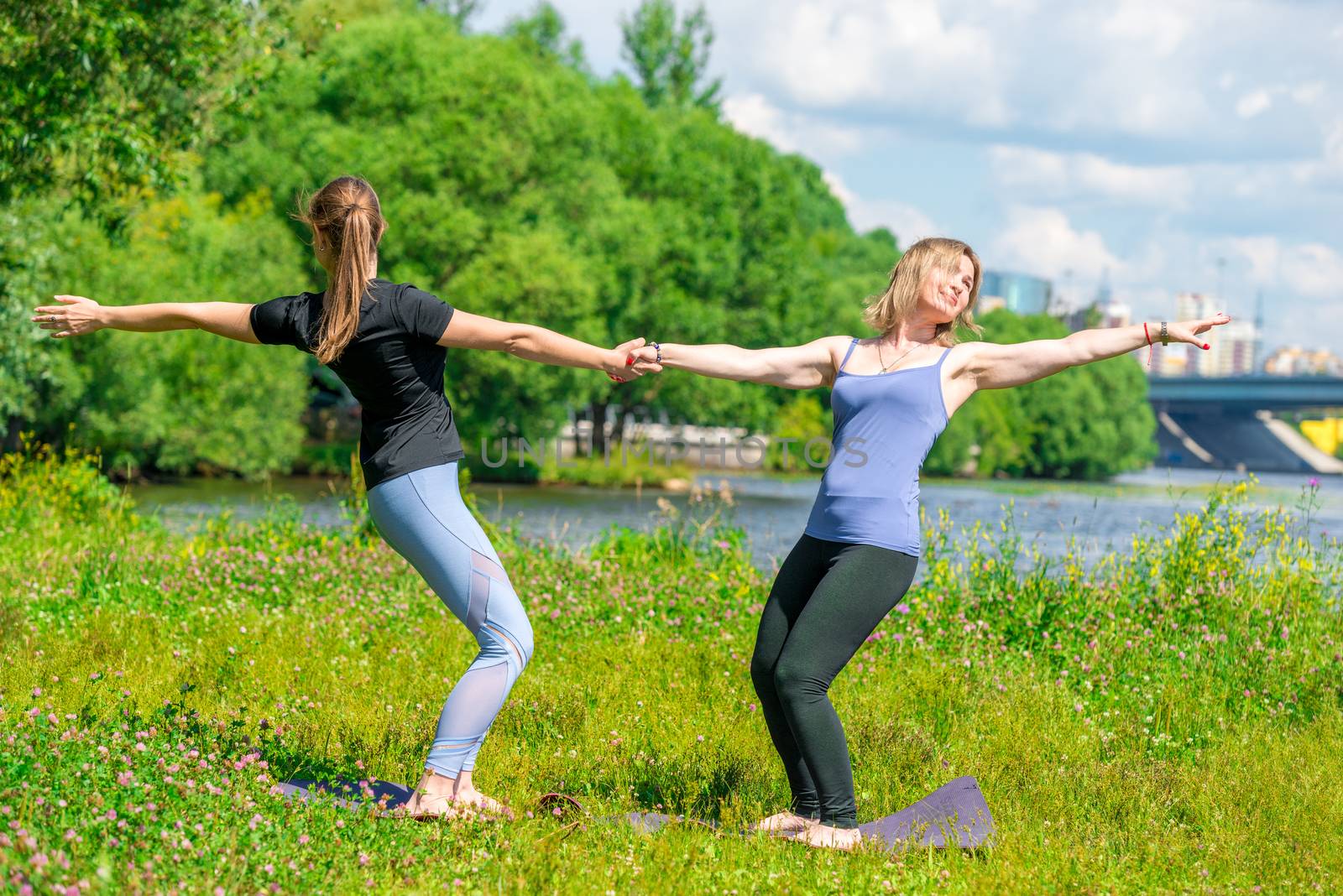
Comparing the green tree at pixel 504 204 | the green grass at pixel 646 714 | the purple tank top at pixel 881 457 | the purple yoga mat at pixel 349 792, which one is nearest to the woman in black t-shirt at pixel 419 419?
the purple yoga mat at pixel 349 792

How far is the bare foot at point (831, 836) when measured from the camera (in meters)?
4.49

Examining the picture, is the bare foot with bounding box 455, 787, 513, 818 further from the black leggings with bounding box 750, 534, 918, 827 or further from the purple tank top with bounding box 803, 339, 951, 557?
the purple tank top with bounding box 803, 339, 951, 557

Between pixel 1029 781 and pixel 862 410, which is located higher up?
pixel 862 410

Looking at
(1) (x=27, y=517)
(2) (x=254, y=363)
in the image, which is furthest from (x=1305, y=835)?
(2) (x=254, y=363)

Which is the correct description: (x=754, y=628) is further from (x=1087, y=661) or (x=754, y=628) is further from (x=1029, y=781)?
(x=1029, y=781)

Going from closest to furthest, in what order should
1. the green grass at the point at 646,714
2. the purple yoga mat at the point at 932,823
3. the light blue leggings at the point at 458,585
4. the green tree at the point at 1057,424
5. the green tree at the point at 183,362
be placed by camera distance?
the green grass at the point at 646,714
the light blue leggings at the point at 458,585
the purple yoga mat at the point at 932,823
the green tree at the point at 183,362
the green tree at the point at 1057,424

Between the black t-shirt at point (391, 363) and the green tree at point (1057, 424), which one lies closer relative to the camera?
the black t-shirt at point (391, 363)

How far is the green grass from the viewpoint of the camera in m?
3.99

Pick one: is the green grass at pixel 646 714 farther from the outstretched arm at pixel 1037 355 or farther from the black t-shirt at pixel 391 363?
the outstretched arm at pixel 1037 355

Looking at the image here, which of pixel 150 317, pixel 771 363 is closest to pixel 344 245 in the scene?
pixel 150 317

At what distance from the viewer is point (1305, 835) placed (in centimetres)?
480

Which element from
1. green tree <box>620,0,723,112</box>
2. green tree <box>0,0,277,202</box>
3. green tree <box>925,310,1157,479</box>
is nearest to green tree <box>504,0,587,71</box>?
green tree <box>620,0,723,112</box>

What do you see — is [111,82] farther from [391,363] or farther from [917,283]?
[917,283]

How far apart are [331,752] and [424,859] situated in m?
1.67
